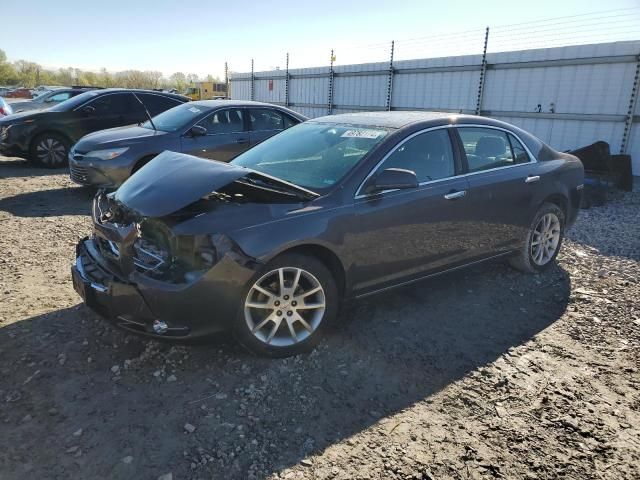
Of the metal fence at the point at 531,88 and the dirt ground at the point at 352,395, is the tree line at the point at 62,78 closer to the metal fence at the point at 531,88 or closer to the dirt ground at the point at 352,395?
the metal fence at the point at 531,88

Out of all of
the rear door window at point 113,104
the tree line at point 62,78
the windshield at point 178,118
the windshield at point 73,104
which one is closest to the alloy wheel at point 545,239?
the windshield at point 178,118

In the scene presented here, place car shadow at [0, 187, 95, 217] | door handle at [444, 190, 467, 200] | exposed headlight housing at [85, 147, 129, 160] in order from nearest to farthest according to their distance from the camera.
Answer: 1. door handle at [444, 190, 467, 200]
2. car shadow at [0, 187, 95, 217]
3. exposed headlight housing at [85, 147, 129, 160]

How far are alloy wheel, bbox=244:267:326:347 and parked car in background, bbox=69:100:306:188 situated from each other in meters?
4.05

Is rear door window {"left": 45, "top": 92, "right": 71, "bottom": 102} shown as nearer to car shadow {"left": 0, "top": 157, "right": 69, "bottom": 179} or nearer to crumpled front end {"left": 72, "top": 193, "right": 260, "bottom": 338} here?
car shadow {"left": 0, "top": 157, "right": 69, "bottom": 179}

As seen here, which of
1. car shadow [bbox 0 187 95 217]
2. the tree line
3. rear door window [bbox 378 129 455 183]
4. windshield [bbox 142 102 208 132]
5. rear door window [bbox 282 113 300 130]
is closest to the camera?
rear door window [bbox 378 129 455 183]

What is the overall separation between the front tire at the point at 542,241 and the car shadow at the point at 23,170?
891 cm

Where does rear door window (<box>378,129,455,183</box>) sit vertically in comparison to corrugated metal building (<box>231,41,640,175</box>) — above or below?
below

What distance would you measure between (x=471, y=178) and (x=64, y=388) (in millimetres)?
3405

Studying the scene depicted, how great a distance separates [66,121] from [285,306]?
8834 millimetres

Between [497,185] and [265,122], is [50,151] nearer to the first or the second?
[265,122]

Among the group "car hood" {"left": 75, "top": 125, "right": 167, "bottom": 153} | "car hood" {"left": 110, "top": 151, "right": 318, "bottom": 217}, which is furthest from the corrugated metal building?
"car hood" {"left": 110, "top": 151, "right": 318, "bottom": 217}

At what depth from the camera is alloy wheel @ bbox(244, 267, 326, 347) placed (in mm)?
3084

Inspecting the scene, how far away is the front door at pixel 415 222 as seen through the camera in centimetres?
349

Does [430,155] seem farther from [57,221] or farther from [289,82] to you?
[289,82]
